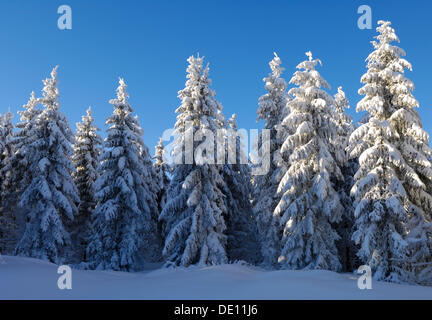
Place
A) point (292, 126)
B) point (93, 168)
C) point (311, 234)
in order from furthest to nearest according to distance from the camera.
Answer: point (93, 168) < point (292, 126) < point (311, 234)


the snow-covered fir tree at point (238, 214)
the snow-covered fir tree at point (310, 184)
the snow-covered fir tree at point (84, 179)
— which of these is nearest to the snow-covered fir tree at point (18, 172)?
the snow-covered fir tree at point (84, 179)

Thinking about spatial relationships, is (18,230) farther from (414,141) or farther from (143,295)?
(414,141)

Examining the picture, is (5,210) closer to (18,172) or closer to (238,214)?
(18,172)

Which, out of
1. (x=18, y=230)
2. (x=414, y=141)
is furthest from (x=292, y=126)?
(x=18, y=230)

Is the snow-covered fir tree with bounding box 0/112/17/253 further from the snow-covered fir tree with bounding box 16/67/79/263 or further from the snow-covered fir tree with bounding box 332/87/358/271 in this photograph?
the snow-covered fir tree with bounding box 332/87/358/271

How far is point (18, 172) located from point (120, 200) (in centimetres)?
1012

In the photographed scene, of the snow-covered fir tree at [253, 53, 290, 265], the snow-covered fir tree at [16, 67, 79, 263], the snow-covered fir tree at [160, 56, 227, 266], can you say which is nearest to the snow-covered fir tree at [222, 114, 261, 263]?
the snow-covered fir tree at [253, 53, 290, 265]

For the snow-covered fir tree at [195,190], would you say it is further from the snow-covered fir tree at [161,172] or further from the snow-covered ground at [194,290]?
the snow-covered fir tree at [161,172]

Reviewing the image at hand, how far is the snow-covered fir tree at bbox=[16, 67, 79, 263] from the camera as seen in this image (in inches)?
920

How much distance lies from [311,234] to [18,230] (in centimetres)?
2698

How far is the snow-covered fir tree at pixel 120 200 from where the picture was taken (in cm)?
2390

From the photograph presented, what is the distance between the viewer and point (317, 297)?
854 cm

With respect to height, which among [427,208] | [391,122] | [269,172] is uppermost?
[391,122]
